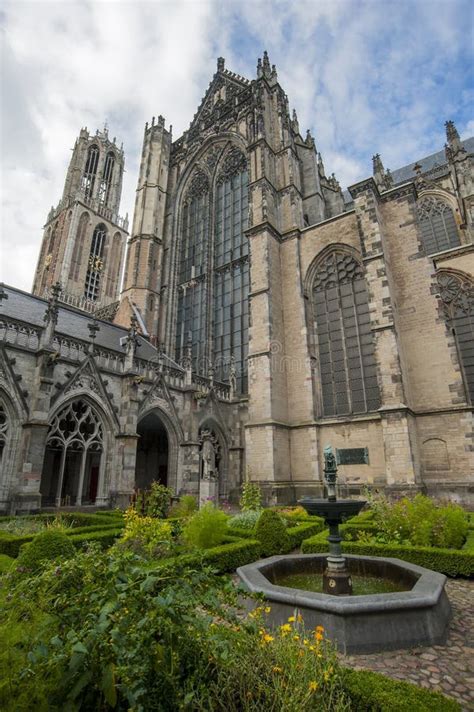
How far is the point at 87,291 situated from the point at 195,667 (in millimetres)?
49861

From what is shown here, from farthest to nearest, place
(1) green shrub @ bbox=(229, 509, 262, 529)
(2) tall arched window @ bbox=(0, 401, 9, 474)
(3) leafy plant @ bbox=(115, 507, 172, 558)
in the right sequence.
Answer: (2) tall arched window @ bbox=(0, 401, 9, 474)
(1) green shrub @ bbox=(229, 509, 262, 529)
(3) leafy plant @ bbox=(115, 507, 172, 558)

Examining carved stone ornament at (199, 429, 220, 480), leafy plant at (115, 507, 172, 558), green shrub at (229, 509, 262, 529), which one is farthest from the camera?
carved stone ornament at (199, 429, 220, 480)

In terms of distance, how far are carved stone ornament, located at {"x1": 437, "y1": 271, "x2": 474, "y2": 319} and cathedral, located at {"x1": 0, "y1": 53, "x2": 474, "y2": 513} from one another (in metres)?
0.06

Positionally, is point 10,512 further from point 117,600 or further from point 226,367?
point 226,367

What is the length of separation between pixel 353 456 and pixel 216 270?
1516 centimetres

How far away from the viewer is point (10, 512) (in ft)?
35.6

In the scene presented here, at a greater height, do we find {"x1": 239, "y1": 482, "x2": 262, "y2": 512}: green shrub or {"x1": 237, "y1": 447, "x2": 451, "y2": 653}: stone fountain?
{"x1": 239, "y1": 482, "x2": 262, "y2": 512}: green shrub

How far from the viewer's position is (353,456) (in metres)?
15.8

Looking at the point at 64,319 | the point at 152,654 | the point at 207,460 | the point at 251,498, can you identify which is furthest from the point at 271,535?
the point at 64,319

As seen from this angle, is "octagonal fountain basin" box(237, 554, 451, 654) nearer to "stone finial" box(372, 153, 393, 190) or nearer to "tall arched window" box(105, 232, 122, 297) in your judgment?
"stone finial" box(372, 153, 393, 190)

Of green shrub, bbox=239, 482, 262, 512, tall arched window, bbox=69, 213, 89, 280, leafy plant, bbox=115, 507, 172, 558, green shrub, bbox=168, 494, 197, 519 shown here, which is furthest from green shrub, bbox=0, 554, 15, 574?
tall arched window, bbox=69, 213, 89, 280

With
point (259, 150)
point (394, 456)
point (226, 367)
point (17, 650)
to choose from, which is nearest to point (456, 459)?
point (394, 456)

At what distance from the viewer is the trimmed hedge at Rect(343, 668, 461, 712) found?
8.04 ft

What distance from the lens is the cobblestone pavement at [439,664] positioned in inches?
131
